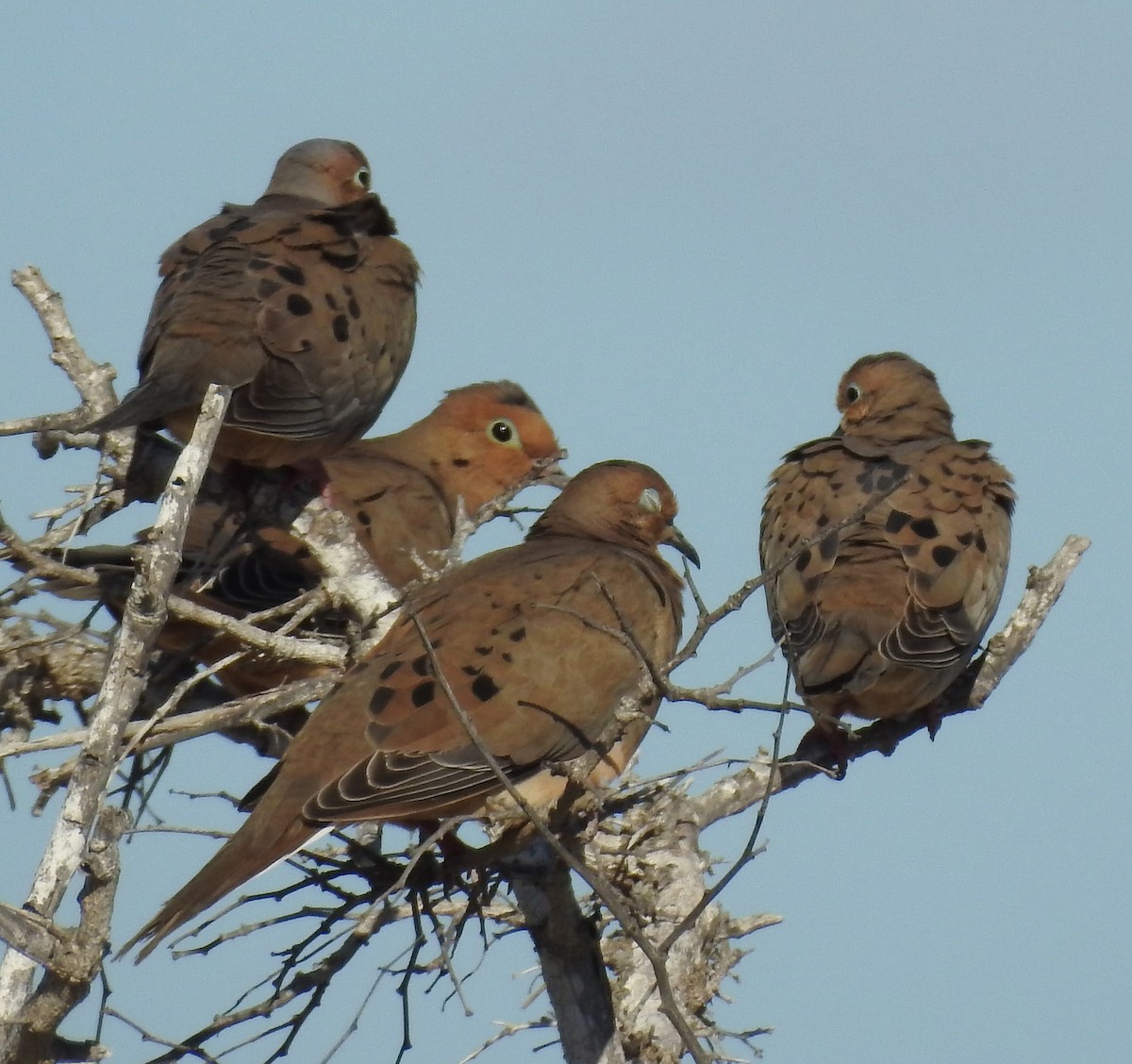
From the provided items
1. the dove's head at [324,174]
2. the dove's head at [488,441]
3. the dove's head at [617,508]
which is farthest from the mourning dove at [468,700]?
the dove's head at [324,174]

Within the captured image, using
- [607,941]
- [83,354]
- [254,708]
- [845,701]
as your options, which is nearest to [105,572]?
[83,354]

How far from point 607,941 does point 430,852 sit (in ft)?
2.47

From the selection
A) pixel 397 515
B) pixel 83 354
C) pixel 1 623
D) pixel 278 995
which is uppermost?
pixel 397 515

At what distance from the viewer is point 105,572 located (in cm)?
571

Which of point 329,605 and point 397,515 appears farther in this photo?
point 397,515

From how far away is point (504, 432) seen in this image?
8.05 m

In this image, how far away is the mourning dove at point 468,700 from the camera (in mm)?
4516

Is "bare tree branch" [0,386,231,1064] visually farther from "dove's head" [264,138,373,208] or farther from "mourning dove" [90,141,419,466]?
"dove's head" [264,138,373,208]

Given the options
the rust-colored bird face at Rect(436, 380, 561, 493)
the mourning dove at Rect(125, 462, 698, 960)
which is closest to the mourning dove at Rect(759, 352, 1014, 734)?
the mourning dove at Rect(125, 462, 698, 960)

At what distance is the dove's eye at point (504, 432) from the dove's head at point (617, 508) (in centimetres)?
164

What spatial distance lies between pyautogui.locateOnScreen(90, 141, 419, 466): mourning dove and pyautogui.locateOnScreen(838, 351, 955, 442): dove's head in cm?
184

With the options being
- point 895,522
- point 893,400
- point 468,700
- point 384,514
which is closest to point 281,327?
point 384,514

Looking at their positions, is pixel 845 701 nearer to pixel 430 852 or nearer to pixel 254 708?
pixel 430 852

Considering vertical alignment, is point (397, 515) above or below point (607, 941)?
above
